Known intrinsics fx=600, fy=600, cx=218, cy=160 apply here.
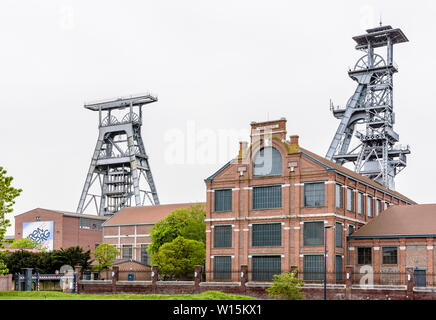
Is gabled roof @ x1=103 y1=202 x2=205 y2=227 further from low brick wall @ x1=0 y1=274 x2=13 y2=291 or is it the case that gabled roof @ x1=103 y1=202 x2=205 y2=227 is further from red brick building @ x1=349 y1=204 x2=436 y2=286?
red brick building @ x1=349 y1=204 x2=436 y2=286

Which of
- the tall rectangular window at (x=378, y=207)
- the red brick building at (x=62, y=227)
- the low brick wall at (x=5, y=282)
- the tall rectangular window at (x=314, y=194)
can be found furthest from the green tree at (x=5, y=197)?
the red brick building at (x=62, y=227)

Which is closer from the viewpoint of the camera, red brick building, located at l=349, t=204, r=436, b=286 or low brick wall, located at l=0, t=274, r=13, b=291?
red brick building, located at l=349, t=204, r=436, b=286

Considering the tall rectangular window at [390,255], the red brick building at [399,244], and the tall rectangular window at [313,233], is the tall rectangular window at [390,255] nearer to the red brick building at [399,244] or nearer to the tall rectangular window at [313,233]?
the red brick building at [399,244]

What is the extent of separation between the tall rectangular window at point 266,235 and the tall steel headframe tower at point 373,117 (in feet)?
127

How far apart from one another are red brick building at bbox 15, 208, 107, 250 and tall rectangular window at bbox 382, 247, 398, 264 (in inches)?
2108

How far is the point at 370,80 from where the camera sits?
9394 cm

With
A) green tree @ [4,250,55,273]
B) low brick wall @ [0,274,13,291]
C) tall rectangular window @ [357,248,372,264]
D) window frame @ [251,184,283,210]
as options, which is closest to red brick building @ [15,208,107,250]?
green tree @ [4,250,55,273]

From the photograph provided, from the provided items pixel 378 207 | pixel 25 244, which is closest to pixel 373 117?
pixel 378 207

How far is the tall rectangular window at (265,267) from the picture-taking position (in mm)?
53344

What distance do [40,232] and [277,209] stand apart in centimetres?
5236

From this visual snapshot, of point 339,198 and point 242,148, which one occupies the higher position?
point 242,148

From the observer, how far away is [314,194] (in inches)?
2077

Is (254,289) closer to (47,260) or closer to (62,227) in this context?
(47,260)

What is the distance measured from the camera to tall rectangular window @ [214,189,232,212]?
57.3m
